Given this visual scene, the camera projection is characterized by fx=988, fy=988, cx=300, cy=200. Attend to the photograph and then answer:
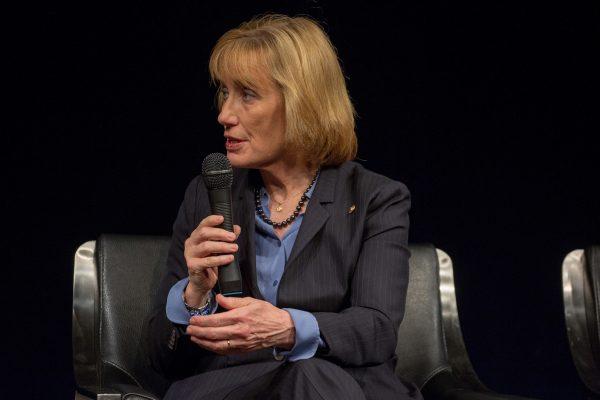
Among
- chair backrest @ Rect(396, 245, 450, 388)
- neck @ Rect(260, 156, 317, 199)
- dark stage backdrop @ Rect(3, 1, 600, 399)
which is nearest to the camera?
neck @ Rect(260, 156, 317, 199)

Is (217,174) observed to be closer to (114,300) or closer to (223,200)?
(223,200)

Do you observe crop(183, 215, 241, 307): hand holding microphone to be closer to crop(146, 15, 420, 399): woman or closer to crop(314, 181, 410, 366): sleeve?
crop(146, 15, 420, 399): woman

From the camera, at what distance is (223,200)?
1.77 meters

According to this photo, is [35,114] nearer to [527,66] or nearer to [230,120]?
[230,120]

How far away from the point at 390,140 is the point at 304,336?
143 centimetres

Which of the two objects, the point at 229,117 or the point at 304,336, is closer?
the point at 304,336

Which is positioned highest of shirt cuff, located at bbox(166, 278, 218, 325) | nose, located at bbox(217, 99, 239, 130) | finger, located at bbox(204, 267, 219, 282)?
nose, located at bbox(217, 99, 239, 130)

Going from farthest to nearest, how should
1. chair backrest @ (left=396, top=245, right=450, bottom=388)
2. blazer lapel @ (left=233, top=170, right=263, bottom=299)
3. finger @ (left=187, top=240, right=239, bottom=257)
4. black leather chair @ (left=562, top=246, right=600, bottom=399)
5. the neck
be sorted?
chair backrest @ (left=396, top=245, right=450, bottom=388)
black leather chair @ (left=562, top=246, right=600, bottom=399)
the neck
blazer lapel @ (left=233, top=170, right=263, bottom=299)
finger @ (left=187, top=240, right=239, bottom=257)

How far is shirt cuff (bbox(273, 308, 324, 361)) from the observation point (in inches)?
73.3

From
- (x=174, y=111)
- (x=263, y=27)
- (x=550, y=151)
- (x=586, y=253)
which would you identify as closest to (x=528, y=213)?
(x=550, y=151)

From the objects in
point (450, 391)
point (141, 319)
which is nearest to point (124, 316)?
point (141, 319)

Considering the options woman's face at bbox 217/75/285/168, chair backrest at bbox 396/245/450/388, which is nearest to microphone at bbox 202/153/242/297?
woman's face at bbox 217/75/285/168

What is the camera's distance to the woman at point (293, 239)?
193cm

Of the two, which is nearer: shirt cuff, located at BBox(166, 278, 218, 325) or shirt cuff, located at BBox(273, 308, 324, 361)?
shirt cuff, located at BBox(273, 308, 324, 361)
